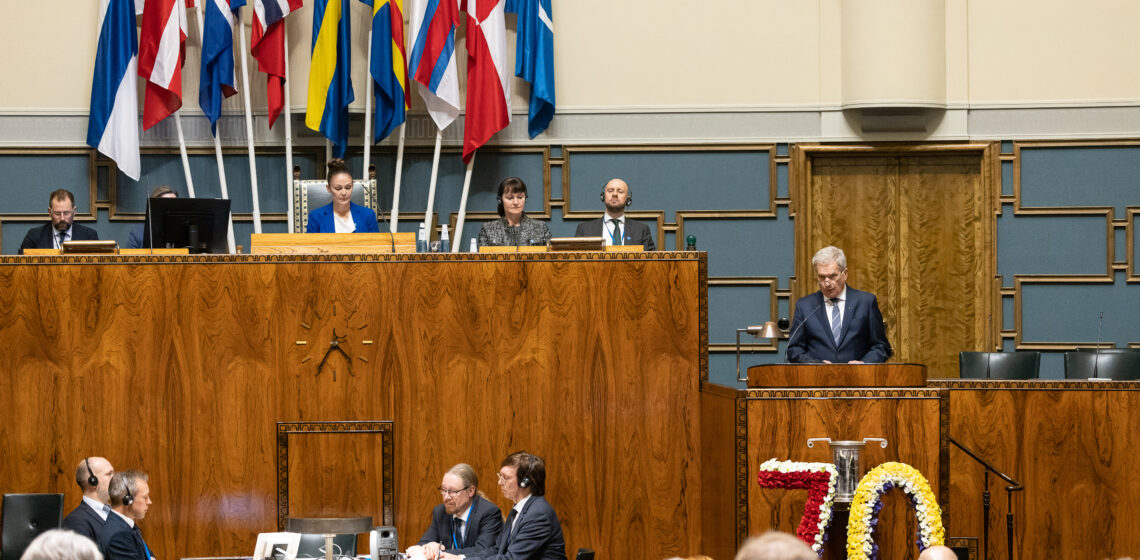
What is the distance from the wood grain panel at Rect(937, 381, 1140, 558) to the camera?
7.51 meters

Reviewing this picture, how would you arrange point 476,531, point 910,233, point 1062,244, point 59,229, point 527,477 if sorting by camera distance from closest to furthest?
point 527,477, point 476,531, point 59,229, point 1062,244, point 910,233

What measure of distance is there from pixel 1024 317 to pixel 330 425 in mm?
5689

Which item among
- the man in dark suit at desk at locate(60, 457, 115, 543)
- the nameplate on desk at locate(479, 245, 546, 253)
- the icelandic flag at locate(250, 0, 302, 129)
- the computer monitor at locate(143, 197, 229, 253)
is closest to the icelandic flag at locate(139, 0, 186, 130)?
the icelandic flag at locate(250, 0, 302, 129)

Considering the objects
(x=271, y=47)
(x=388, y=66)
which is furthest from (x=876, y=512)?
(x=271, y=47)

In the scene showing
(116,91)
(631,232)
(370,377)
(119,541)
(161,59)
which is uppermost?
(161,59)

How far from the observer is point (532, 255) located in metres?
7.03

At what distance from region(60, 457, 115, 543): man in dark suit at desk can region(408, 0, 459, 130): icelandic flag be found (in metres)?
4.46

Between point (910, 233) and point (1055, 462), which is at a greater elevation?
point (910, 233)

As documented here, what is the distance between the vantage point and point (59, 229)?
28.2 ft

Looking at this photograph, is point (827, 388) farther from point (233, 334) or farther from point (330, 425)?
point (233, 334)

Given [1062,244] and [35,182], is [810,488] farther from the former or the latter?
[35,182]

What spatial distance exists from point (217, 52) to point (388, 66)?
4.21 ft

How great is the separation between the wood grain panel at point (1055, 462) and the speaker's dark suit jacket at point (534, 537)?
2498mm

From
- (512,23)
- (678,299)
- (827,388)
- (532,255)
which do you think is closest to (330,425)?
(532,255)
